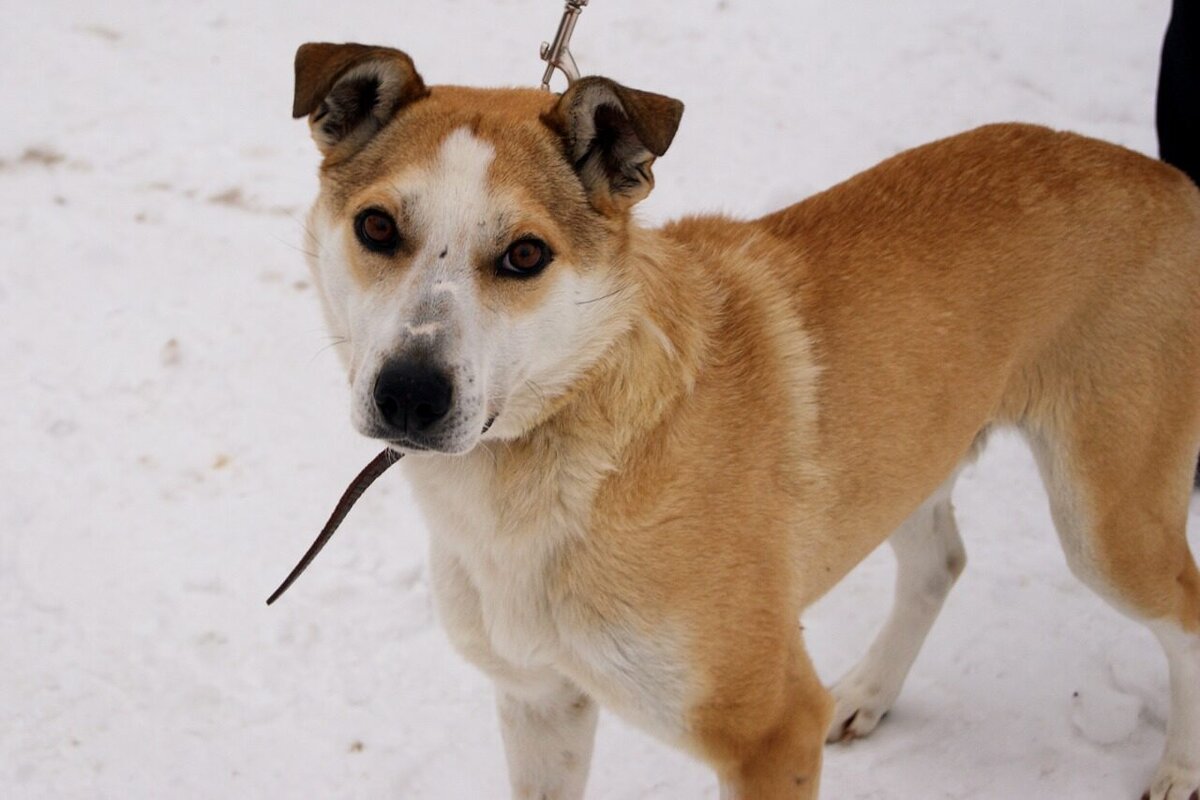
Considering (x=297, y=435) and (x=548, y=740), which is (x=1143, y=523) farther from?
(x=297, y=435)

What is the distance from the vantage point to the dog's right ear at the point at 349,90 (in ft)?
8.83

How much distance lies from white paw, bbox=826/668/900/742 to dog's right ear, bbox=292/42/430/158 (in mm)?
2434

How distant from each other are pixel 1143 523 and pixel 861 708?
111 centimetres

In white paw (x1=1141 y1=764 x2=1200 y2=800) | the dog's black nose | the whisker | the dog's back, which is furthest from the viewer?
white paw (x1=1141 y1=764 x2=1200 y2=800)

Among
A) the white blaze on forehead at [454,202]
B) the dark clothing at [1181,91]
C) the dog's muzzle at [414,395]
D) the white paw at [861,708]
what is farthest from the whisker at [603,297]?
the dark clothing at [1181,91]

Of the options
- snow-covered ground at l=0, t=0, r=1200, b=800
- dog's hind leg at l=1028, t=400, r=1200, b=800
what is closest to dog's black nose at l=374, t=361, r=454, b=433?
snow-covered ground at l=0, t=0, r=1200, b=800

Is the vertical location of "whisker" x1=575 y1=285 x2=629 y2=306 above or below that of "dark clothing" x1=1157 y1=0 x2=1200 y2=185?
above

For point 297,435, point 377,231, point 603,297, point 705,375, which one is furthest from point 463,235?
point 297,435

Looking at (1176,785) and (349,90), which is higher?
(349,90)

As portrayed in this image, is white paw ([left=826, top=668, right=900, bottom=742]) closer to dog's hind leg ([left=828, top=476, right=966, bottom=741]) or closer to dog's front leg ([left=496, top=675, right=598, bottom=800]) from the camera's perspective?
dog's hind leg ([left=828, top=476, right=966, bottom=741])

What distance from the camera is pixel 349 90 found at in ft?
9.18

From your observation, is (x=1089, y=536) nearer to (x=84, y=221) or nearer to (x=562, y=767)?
(x=562, y=767)

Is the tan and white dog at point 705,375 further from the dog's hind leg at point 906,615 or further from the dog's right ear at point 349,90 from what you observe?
the dog's hind leg at point 906,615

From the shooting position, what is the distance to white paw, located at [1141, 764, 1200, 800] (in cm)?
372
